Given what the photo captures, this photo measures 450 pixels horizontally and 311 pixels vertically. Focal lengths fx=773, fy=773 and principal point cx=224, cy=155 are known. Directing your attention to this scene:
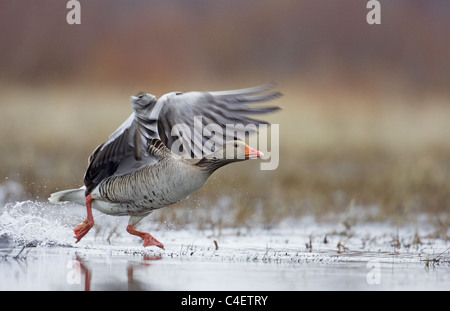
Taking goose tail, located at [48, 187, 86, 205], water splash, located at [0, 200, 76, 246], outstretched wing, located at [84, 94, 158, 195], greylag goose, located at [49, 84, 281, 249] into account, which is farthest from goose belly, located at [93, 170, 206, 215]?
water splash, located at [0, 200, 76, 246]

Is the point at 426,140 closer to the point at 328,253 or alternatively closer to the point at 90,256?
the point at 328,253

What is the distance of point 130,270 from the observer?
6.38 m

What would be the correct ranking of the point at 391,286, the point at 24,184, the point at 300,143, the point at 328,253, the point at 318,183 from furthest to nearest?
the point at 300,143 < the point at 318,183 < the point at 24,184 < the point at 328,253 < the point at 391,286

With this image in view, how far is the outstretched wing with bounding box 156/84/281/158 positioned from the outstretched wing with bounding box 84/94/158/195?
1.41ft

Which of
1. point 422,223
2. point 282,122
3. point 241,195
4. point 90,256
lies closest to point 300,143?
point 282,122

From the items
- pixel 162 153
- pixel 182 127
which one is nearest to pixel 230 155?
pixel 162 153

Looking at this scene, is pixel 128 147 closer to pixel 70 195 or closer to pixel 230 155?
pixel 230 155

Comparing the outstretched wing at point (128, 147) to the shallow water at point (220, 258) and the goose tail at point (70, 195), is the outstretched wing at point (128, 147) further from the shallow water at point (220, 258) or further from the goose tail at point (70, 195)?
the shallow water at point (220, 258)

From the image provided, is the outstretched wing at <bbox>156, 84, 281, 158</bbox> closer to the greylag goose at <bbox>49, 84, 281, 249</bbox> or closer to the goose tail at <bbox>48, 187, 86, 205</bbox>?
the greylag goose at <bbox>49, 84, 281, 249</bbox>

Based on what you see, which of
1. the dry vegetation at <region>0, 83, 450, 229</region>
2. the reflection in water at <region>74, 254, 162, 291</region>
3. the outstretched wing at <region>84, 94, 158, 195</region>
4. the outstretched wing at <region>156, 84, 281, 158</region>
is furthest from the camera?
the dry vegetation at <region>0, 83, 450, 229</region>

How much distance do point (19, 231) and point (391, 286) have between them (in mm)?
3893

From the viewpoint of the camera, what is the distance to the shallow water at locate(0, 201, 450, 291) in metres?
5.91

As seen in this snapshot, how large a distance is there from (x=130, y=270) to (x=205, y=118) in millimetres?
2434

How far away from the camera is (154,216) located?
10227 millimetres
